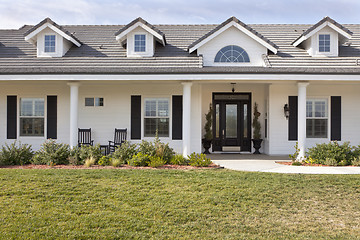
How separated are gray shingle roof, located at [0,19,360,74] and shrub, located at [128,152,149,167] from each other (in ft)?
9.26

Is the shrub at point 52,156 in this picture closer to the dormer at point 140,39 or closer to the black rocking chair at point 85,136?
the black rocking chair at point 85,136

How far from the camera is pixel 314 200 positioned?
7.02 m

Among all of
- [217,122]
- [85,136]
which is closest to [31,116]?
[85,136]

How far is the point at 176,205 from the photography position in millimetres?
6625

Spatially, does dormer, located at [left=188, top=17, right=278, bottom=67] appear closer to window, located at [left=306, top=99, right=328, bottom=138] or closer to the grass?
window, located at [left=306, top=99, right=328, bottom=138]

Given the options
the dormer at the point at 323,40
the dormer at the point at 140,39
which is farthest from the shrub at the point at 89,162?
the dormer at the point at 323,40

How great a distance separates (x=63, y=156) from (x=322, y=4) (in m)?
12.4

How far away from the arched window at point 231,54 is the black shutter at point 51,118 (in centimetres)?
645

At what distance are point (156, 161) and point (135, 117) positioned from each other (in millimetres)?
3605

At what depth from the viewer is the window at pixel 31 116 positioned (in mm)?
13148

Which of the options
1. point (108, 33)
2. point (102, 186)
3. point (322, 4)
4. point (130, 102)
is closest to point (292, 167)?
point (102, 186)

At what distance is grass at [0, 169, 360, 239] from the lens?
5617 mm

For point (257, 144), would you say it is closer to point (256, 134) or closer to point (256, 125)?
point (256, 134)

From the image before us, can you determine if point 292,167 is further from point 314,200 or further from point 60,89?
point 60,89
